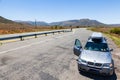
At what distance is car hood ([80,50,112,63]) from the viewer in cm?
870

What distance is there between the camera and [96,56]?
9.21 m

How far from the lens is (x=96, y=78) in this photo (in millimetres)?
8508

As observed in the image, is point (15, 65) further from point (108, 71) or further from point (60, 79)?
point (108, 71)

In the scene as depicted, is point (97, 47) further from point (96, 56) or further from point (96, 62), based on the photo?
point (96, 62)

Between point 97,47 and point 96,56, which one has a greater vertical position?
point 97,47

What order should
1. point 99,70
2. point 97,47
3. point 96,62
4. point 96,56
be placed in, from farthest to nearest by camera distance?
1. point 97,47
2. point 96,56
3. point 96,62
4. point 99,70

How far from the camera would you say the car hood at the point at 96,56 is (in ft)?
28.6

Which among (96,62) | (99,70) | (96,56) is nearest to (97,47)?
(96,56)

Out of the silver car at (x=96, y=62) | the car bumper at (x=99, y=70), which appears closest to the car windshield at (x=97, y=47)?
the silver car at (x=96, y=62)

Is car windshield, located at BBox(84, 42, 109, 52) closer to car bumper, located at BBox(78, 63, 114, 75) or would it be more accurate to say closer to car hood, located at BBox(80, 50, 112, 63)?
car hood, located at BBox(80, 50, 112, 63)

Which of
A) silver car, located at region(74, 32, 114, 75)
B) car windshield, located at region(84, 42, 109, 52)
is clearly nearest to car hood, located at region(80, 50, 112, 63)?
silver car, located at region(74, 32, 114, 75)

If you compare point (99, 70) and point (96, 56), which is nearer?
point (99, 70)

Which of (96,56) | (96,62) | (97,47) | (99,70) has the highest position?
(97,47)

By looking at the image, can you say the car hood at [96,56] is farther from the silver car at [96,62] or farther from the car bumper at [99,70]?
the car bumper at [99,70]
